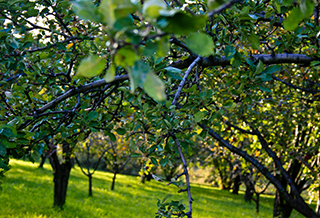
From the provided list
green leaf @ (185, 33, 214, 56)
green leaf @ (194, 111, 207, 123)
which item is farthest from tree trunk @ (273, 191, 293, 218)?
green leaf @ (185, 33, 214, 56)

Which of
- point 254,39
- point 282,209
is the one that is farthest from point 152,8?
point 282,209

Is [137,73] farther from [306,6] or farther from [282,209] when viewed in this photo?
[282,209]

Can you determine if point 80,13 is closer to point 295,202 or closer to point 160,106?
point 160,106

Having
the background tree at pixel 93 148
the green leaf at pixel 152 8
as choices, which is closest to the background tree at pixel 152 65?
the green leaf at pixel 152 8

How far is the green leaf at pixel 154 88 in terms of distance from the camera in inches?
23.9

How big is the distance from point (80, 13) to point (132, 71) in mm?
203

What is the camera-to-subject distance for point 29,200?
11.2 metres

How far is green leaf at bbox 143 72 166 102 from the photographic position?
61 cm

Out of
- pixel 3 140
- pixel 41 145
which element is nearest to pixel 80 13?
pixel 3 140

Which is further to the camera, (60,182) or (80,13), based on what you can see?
(60,182)

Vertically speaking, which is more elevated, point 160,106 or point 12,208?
point 160,106

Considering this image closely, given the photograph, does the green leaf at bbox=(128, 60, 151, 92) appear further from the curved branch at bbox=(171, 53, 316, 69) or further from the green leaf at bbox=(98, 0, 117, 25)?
the curved branch at bbox=(171, 53, 316, 69)

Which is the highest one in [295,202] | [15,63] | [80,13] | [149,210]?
[15,63]

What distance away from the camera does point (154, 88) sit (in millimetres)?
617
